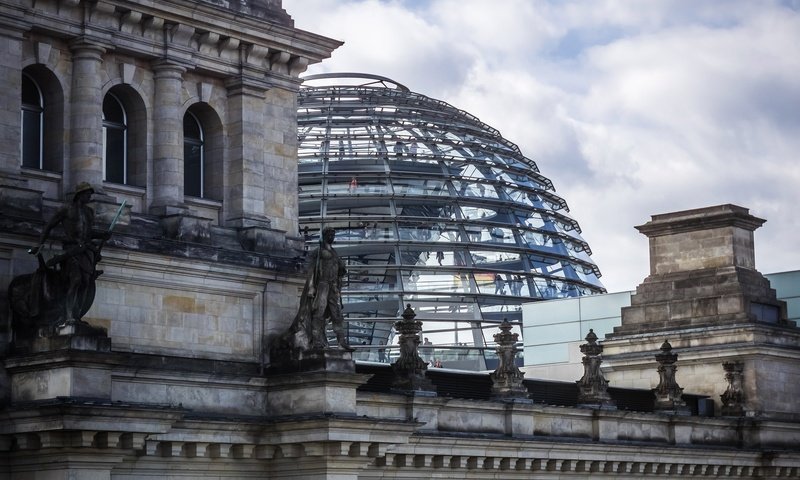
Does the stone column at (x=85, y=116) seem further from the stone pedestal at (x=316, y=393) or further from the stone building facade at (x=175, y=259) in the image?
the stone pedestal at (x=316, y=393)

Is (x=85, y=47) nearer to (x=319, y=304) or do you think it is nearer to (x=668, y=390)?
(x=319, y=304)

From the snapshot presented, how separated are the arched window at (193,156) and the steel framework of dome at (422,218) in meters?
43.5

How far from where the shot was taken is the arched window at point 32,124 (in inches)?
1502

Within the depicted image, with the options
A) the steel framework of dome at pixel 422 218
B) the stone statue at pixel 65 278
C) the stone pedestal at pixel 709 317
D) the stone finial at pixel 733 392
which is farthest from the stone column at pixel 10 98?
Answer: the steel framework of dome at pixel 422 218

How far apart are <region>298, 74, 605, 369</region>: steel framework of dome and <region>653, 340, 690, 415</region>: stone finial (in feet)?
109

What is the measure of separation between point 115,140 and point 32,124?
2.36 metres

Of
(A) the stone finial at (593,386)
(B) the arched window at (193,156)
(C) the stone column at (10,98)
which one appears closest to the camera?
(C) the stone column at (10,98)

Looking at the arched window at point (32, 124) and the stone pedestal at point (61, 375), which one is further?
the arched window at point (32, 124)

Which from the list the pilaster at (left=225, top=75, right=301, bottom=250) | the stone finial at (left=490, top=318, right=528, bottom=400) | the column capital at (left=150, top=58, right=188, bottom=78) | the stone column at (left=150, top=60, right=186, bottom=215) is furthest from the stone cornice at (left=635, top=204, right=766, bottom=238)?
the column capital at (left=150, top=58, right=188, bottom=78)

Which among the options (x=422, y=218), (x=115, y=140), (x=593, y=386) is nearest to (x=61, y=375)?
(x=115, y=140)

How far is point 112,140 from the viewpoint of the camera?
40062 mm

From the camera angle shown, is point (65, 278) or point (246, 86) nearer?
point (65, 278)

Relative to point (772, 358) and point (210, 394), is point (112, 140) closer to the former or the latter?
point (210, 394)

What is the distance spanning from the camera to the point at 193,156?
42.0 metres
